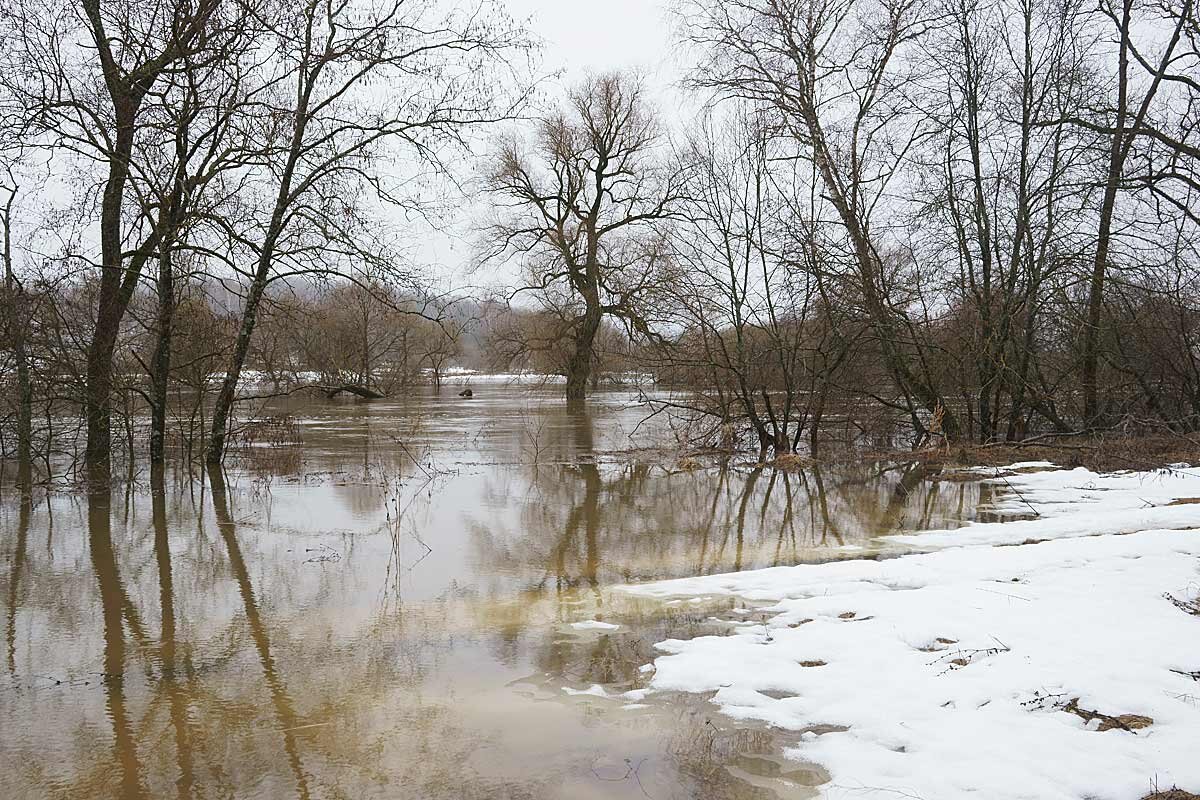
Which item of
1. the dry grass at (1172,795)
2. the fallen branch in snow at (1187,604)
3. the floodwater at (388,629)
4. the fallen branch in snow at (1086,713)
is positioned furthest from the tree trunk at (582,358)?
the dry grass at (1172,795)

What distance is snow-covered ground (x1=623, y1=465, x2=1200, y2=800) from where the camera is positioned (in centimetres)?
369

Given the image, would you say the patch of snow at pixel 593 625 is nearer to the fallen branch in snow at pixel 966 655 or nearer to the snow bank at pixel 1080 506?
the fallen branch in snow at pixel 966 655

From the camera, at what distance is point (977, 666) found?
4.79m

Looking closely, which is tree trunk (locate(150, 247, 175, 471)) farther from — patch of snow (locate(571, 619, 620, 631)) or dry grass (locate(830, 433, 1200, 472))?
dry grass (locate(830, 433, 1200, 472))

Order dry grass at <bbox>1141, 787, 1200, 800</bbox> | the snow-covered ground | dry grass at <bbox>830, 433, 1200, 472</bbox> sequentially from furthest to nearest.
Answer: dry grass at <bbox>830, 433, 1200, 472</bbox> → the snow-covered ground → dry grass at <bbox>1141, 787, 1200, 800</bbox>

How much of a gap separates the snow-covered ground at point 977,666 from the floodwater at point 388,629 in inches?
11.7

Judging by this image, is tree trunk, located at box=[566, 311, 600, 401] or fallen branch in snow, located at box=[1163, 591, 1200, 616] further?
tree trunk, located at box=[566, 311, 600, 401]

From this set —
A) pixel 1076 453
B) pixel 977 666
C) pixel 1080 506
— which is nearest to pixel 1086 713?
pixel 977 666

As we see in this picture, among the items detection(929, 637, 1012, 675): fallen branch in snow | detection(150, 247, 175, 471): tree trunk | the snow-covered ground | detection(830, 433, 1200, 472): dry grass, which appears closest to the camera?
the snow-covered ground

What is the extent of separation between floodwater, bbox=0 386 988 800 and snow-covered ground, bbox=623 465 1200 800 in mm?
297

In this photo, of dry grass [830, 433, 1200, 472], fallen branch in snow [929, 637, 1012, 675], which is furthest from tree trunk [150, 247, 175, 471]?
fallen branch in snow [929, 637, 1012, 675]

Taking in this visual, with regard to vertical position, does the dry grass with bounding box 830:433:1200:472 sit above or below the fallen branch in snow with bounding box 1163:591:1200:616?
above

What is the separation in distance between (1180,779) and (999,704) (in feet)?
3.01

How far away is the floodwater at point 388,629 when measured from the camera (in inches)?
159
